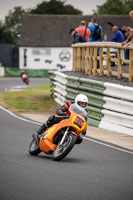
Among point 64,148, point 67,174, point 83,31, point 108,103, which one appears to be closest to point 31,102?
point 83,31

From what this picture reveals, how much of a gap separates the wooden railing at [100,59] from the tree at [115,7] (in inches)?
3662

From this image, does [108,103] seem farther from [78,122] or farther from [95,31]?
[78,122]

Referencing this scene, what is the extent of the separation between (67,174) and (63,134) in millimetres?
1598

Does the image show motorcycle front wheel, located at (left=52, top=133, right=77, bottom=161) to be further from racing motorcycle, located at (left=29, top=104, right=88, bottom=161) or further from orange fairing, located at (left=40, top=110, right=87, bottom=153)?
orange fairing, located at (left=40, top=110, right=87, bottom=153)

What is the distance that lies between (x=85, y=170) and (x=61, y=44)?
71633mm

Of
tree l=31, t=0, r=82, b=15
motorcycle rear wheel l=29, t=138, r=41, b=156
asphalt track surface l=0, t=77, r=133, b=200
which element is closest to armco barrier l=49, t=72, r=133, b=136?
asphalt track surface l=0, t=77, r=133, b=200

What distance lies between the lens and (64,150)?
981 cm

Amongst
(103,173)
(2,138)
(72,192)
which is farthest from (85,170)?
(2,138)

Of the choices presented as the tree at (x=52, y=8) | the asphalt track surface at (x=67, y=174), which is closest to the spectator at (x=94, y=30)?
the asphalt track surface at (x=67, y=174)

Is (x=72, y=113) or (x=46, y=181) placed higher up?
(x=72, y=113)

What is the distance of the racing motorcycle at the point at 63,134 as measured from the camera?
9.88m

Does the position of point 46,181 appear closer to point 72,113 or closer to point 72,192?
point 72,192

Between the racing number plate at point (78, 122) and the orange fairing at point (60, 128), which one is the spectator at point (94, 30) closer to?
the orange fairing at point (60, 128)

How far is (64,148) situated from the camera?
9859 millimetres
